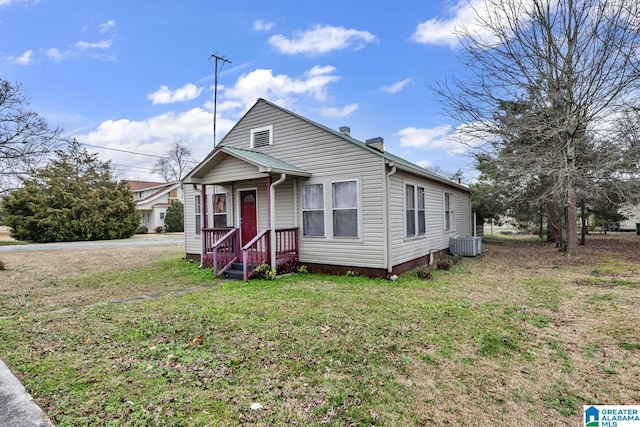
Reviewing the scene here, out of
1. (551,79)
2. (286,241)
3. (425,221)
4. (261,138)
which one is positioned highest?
(551,79)

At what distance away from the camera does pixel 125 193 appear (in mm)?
27359

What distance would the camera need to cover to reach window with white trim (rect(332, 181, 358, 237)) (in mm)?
8562

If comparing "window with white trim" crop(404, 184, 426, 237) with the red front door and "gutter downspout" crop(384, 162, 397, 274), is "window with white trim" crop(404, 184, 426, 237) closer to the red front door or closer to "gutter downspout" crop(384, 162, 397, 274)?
"gutter downspout" crop(384, 162, 397, 274)

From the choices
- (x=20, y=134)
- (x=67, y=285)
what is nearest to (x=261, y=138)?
(x=67, y=285)

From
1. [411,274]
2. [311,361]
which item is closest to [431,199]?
[411,274]

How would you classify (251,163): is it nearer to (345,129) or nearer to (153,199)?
(345,129)

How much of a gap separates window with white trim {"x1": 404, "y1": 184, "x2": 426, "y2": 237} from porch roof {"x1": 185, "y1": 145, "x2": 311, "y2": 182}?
118 inches

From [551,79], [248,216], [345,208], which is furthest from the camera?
[551,79]

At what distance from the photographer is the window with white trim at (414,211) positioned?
9.55m

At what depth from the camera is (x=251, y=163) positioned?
27.6 ft

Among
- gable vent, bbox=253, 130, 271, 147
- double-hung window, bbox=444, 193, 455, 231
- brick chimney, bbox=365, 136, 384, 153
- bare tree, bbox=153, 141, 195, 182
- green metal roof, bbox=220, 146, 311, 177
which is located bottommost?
double-hung window, bbox=444, 193, 455, 231

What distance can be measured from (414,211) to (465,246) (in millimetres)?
4610

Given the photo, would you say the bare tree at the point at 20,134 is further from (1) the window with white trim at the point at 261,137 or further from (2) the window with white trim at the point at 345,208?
(2) the window with white trim at the point at 345,208

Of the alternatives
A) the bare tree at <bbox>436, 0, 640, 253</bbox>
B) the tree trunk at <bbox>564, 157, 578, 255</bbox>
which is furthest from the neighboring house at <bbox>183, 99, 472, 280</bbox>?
the tree trunk at <bbox>564, 157, 578, 255</bbox>
